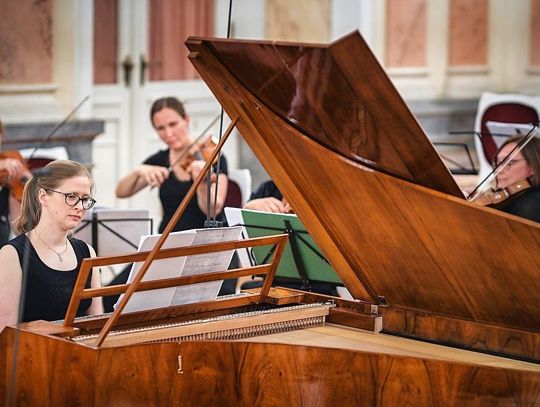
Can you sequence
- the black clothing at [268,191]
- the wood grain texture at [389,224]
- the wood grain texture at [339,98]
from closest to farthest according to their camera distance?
the wood grain texture at [339,98] < the wood grain texture at [389,224] < the black clothing at [268,191]

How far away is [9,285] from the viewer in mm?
2797

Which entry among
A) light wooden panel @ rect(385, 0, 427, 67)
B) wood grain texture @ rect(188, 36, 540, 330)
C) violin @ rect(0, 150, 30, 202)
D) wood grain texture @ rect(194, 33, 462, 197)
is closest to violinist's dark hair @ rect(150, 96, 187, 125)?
violin @ rect(0, 150, 30, 202)

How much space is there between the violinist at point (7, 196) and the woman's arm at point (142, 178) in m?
0.47

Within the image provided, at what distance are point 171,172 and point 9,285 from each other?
7.24ft

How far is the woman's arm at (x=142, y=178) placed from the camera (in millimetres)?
4836

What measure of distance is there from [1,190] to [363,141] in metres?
2.75

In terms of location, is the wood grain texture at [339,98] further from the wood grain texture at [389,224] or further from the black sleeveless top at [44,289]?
the black sleeveless top at [44,289]

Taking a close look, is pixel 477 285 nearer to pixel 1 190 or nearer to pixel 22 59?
pixel 1 190

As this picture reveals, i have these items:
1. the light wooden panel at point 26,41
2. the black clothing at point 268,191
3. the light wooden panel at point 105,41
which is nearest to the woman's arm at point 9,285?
the black clothing at point 268,191

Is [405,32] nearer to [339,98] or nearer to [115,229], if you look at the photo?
[115,229]

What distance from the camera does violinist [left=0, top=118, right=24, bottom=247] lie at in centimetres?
479

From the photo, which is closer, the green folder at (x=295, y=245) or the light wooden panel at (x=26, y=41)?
the green folder at (x=295, y=245)

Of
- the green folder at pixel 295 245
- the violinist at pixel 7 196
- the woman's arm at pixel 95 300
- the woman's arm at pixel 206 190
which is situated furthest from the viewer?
the violinist at pixel 7 196

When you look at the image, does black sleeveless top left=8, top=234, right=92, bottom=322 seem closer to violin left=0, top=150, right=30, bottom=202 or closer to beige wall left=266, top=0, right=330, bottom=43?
violin left=0, top=150, right=30, bottom=202
